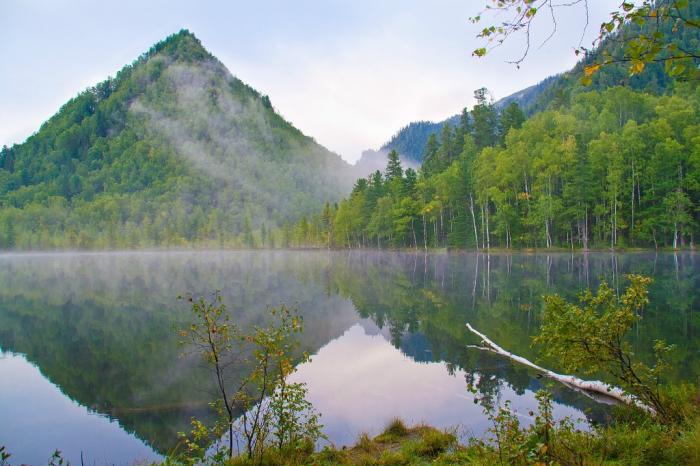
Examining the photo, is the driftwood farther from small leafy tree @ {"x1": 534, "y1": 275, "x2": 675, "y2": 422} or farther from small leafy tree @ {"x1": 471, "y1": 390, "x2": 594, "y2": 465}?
small leafy tree @ {"x1": 471, "y1": 390, "x2": 594, "y2": 465}

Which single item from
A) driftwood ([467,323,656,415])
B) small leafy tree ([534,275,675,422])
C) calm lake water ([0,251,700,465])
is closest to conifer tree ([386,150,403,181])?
calm lake water ([0,251,700,465])

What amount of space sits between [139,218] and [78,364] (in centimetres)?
17399

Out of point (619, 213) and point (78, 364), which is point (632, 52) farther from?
point (619, 213)

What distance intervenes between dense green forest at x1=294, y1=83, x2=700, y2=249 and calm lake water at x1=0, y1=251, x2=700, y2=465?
34737 millimetres

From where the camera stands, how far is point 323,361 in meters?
14.0

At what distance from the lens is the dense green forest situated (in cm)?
5694

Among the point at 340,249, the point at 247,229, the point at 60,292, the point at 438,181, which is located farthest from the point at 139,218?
the point at 60,292

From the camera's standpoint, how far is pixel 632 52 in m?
3.77

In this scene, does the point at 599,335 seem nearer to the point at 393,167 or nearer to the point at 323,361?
the point at 323,361

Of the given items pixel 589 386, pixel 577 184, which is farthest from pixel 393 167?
pixel 589 386

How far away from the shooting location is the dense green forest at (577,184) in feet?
187

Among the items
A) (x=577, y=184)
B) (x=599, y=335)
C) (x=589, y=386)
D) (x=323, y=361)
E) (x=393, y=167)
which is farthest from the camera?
(x=393, y=167)

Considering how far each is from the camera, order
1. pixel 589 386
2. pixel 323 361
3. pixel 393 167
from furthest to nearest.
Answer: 1. pixel 393 167
2. pixel 323 361
3. pixel 589 386

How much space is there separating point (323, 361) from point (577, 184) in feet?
183
